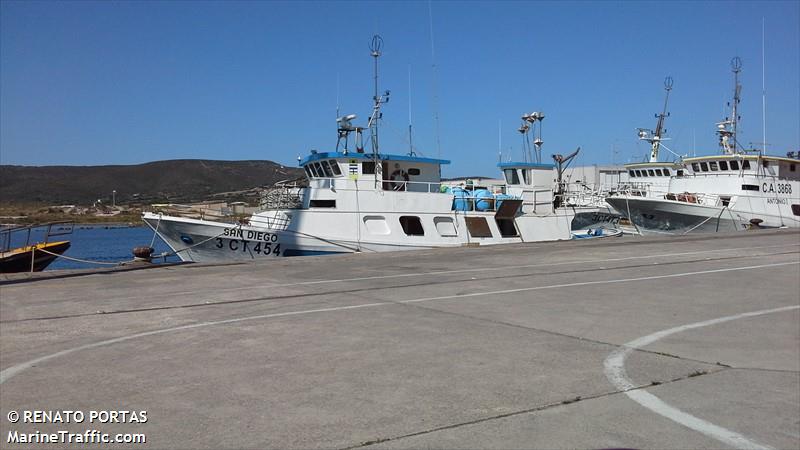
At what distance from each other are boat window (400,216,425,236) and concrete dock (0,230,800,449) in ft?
44.6

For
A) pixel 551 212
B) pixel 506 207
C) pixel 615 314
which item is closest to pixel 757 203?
pixel 551 212

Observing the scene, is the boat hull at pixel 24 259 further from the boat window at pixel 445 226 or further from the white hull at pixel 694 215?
the white hull at pixel 694 215

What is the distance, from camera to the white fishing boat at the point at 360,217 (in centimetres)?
2222

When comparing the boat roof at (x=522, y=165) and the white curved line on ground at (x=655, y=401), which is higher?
the boat roof at (x=522, y=165)

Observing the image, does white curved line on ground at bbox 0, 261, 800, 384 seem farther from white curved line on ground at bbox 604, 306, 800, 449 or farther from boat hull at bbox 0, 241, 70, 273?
boat hull at bbox 0, 241, 70, 273

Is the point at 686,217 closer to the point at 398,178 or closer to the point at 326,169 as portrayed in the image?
the point at 398,178

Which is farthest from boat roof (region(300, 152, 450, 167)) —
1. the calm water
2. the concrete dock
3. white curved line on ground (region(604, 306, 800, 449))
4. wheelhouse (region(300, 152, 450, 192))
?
white curved line on ground (region(604, 306, 800, 449))

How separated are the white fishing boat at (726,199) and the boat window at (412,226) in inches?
705

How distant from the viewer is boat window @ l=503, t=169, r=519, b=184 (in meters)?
34.4

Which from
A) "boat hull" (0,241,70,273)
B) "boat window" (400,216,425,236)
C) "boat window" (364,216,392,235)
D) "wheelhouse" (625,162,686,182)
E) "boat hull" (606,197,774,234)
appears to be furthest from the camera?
"wheelhouse" (625,162,686,182)

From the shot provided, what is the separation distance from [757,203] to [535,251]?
85.2ft

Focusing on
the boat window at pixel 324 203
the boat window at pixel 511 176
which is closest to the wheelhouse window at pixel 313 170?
the boat window at pixel 324 203

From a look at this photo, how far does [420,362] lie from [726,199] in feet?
126

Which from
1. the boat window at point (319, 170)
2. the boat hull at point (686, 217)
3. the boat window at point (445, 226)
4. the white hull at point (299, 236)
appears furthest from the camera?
the boat hull at point (686, 217)
